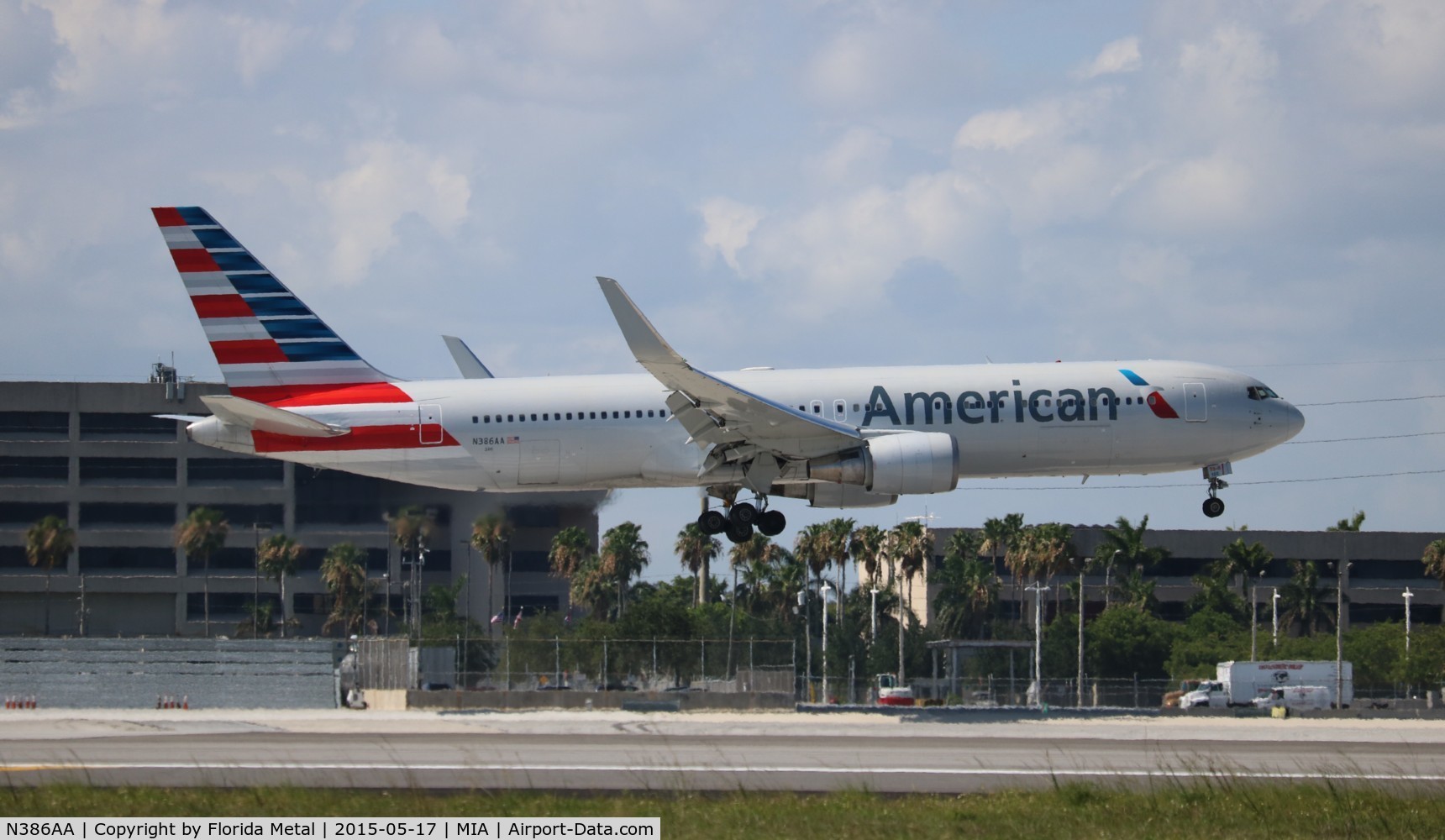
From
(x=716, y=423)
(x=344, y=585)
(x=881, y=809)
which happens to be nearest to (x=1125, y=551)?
(x=344, y=585)

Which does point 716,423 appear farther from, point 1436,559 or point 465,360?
point 1436,559

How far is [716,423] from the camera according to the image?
3872 centimetres

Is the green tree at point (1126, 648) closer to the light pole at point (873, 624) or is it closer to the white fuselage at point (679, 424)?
the light pole at point (873, 624)

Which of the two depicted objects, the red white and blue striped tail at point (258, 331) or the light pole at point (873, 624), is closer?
the red white and blue striped tail at point (258, 331)

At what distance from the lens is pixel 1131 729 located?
38062 millimetres

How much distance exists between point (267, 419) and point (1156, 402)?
2143 centimetres

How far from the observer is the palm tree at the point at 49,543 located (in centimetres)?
7388

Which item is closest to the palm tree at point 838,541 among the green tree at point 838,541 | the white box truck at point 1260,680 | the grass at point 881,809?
the green tree at point 838,541

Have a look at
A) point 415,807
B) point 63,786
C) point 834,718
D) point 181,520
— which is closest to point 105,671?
point 181,520

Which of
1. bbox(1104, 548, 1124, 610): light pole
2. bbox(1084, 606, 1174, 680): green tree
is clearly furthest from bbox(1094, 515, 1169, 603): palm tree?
bbox(1084, 606, 1174, 680): green tree

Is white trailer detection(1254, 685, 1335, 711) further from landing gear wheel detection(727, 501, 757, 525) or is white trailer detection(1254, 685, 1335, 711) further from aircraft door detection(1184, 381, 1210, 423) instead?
landing gear wheel detection(727, 501, 757, 525)

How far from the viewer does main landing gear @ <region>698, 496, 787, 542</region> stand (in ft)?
134

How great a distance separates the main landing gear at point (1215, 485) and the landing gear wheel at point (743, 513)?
11.7m

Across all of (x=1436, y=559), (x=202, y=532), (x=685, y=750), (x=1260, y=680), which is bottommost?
(x=1260, y=680)
